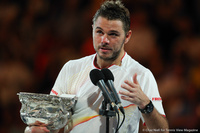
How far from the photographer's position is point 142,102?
1608 millimetres

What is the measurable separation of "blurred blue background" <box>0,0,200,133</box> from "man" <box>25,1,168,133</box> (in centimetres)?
89

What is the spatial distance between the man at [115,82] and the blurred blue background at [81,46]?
892mm

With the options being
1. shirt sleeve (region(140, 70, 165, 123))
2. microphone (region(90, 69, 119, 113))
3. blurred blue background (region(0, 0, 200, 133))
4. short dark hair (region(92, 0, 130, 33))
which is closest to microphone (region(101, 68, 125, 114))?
microphone (region(90, 69, 119, 113))

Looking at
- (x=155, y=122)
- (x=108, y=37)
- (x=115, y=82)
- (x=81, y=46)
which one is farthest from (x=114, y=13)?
(x=81, y=46)

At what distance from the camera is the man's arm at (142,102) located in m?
1.57

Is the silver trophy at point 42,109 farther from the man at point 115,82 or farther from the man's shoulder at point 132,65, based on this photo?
the man's shoulder at point 132,65

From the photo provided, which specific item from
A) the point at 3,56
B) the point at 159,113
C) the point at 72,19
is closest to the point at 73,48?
the point at 72,19

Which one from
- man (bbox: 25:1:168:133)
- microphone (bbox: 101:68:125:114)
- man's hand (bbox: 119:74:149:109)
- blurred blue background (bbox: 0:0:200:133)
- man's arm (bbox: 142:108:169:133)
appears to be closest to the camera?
microphone (bbox: 101:68:125:114)

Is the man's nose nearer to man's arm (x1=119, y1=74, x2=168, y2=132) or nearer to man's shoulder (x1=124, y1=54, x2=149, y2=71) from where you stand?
man's shoulder (x1=124, y1=54, x2=149, y2=71)

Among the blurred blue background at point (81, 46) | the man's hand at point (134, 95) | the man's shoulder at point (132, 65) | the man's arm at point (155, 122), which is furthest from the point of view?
the blurred blue background at point (81, 46)

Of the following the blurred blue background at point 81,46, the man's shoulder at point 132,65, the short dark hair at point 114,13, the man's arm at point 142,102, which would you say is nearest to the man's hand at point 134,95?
the man's arm at point 142,102

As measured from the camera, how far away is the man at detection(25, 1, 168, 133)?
5.96ft

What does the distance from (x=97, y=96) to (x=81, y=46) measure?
1426 mm

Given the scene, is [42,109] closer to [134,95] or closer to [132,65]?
[134,95]
